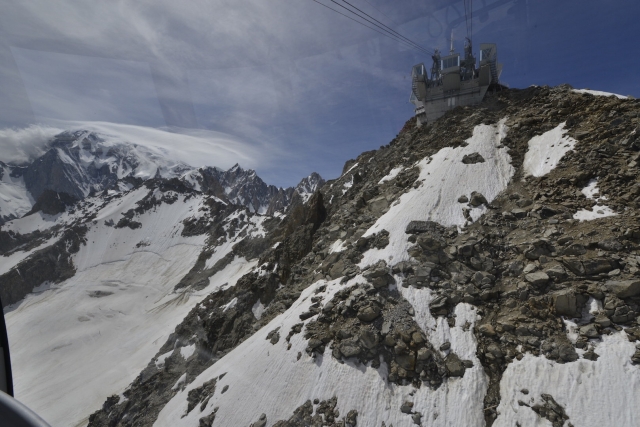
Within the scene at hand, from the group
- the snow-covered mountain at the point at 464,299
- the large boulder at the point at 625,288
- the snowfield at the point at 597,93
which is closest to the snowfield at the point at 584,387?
the snow-covered mountain at the point at 464,299

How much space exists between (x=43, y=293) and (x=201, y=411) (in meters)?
112

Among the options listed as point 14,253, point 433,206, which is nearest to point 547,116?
point 433,206

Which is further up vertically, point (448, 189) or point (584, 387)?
point (448, 189)

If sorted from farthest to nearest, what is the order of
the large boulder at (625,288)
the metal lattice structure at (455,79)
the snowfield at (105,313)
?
the snowfield at (105,313) → the metal lattice structure at (455,79) → the large boulder at (625,288)

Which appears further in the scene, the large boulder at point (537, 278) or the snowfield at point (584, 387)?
the large boulder at point (537, 278)

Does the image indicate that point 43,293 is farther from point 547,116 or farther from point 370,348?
point 547,116

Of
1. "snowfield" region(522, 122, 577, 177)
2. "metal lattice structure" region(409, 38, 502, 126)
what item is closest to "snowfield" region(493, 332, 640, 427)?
"snowfield" region(522, 122, 577, 177)

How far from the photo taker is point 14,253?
359 ft

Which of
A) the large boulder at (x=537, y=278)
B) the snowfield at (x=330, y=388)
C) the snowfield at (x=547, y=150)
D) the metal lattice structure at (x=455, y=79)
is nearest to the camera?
the snowfield at (x=330, y=388)

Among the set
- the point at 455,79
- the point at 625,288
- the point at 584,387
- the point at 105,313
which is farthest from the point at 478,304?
the point at 105,313

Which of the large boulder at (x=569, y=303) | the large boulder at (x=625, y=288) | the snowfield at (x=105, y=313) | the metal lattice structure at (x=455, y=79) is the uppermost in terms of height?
the metal lattice structure at (x=455, y=79)

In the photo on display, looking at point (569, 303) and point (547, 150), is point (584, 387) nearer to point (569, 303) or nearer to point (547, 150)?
point (569, 303)

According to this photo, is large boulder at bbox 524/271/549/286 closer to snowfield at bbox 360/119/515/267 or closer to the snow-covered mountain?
the snow-covered mountain

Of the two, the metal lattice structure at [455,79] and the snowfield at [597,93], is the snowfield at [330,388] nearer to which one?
the snowfield at [597,93]
